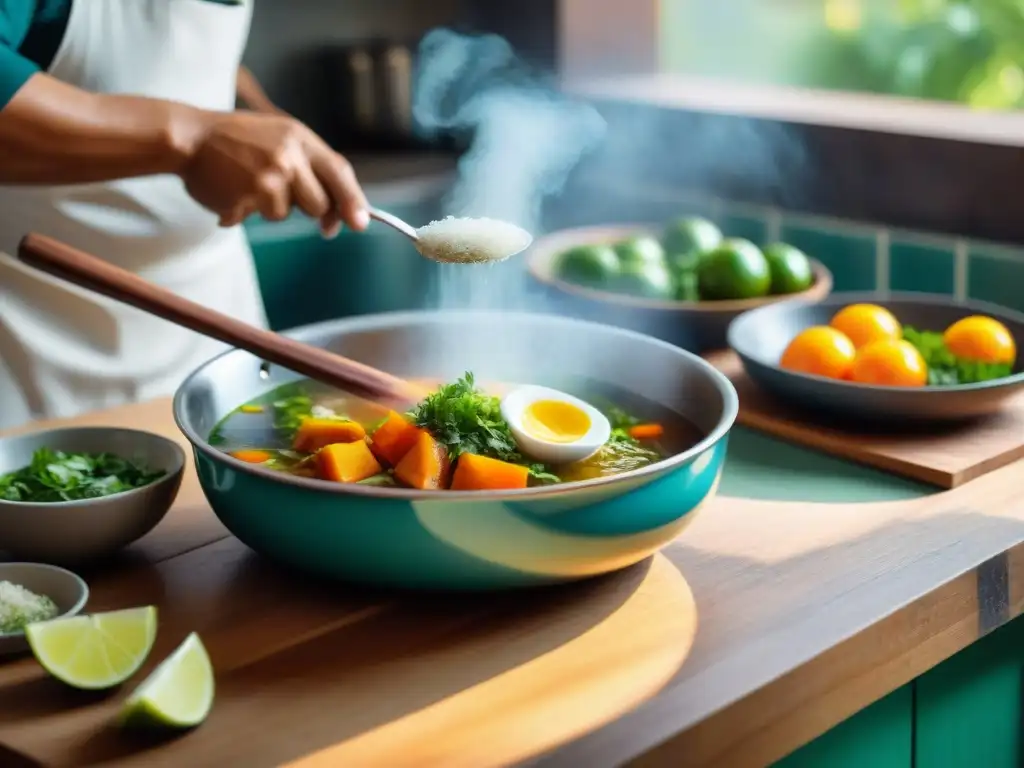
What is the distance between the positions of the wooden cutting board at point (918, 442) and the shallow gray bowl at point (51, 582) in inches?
31.9

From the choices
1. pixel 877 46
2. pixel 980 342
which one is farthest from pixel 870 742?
pixel 877 46

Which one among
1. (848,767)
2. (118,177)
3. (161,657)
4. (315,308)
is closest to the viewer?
(161,657)

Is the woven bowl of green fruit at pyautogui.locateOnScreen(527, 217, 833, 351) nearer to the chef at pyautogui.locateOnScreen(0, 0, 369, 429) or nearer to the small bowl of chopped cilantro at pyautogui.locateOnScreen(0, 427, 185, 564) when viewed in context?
the chef at pyautogui.locateOnScreen(0, 0, 369, 429)

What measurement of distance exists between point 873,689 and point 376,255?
198 centimetres

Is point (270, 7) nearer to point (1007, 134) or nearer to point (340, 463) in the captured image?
point (1007, 134)

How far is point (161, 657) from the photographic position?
1065 millimetres

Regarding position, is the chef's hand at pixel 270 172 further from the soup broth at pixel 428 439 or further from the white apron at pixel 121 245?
the white apron at pixel 121 245

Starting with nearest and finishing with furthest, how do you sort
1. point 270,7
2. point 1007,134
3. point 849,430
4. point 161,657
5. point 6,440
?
point 161,657, point 6,440, point 849,430, point 1007,134, point 270,7

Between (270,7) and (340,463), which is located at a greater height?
(270,7)

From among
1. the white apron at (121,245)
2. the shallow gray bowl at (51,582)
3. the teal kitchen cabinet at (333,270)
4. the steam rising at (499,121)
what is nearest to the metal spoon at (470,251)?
the shallow gray bowl at (51,582)

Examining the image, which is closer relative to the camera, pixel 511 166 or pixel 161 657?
pixel 161 657

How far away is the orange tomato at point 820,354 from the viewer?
1.61 m

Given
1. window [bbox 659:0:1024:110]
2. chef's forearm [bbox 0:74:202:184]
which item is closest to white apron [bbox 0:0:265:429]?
chef's forearm [bbox 0:74:202:184]

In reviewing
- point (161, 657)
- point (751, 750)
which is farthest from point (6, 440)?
point (751, 750)
